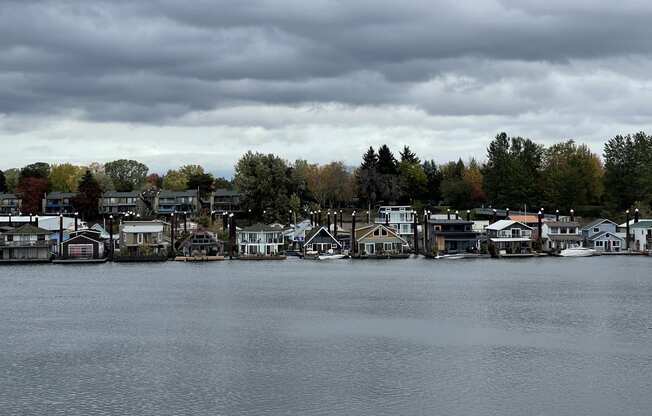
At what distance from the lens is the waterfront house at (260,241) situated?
85188 mm

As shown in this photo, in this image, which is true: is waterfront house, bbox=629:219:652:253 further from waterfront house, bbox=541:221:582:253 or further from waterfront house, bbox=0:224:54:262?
waterfront house, bbox=0:224:54:262

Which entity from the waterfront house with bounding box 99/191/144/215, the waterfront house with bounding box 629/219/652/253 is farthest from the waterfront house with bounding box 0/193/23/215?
the waterfront house with bounding box 629/219/652/253

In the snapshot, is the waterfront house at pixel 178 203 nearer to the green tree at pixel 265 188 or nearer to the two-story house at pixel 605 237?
the green tree at pixel 265 188

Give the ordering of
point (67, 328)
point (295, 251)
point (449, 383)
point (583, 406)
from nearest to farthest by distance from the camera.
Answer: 1. point (583, 406)
2. point (449, 383)
3. point (67, 328)
4. point (295, 251)

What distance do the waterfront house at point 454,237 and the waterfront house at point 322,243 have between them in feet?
34.3

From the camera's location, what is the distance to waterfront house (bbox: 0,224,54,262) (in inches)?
3147

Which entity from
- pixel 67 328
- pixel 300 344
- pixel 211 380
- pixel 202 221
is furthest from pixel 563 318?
pixel 202 221

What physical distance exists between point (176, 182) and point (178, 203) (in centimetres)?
2019

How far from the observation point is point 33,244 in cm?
8019

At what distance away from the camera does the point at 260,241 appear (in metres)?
85.5

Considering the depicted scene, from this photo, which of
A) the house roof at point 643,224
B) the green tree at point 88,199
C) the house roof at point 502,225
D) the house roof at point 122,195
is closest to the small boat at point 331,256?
the house roof at point 502,225

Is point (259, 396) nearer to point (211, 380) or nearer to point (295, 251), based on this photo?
point (211, 380)

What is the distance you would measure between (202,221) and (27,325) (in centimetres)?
6255

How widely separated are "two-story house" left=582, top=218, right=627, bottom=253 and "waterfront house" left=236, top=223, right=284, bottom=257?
3302 centimetres
